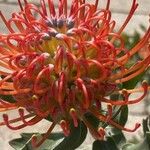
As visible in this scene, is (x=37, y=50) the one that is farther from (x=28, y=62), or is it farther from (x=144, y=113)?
(x=144, y=113)

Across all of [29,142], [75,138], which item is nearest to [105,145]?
[75,138]

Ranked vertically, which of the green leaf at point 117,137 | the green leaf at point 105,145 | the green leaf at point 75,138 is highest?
the green leaf at point 75,138

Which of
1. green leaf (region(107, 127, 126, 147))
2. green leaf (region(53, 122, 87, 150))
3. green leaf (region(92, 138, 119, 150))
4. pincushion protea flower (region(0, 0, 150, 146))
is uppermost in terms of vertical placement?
pincushion protea flower (region(0, 0, 150, 146))

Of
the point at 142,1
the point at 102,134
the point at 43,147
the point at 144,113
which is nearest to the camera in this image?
the point at 102,134

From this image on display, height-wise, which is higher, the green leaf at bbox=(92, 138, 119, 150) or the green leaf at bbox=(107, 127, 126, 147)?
the green leaf at bbox=(92, 138, 119, 150)

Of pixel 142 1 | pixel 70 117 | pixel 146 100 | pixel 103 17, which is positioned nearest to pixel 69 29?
pixel 103 17

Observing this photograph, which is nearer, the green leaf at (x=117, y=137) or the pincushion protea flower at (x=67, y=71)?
the pincushion protea flower at (x=67, y=71)

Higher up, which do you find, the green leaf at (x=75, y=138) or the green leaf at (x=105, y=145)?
the green leaf at (x=75, y=138)
